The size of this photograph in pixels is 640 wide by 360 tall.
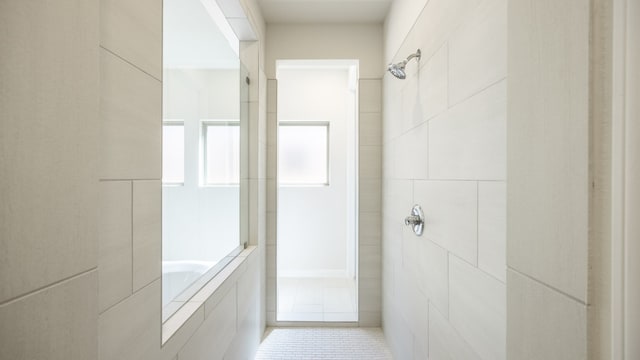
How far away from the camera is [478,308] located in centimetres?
91

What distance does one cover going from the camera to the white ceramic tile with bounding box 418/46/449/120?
1.17 m

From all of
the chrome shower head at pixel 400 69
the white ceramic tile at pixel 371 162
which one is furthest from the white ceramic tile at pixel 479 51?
the white ceramic tile at pixel 371 162

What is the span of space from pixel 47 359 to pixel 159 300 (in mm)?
445

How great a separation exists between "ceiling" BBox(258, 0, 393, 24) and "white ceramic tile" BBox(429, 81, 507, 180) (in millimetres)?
1376

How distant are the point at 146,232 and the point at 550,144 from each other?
34.2 inches

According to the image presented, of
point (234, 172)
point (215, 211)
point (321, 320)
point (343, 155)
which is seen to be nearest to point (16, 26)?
point (215, 211)

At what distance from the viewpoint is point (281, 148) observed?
3.89 metres

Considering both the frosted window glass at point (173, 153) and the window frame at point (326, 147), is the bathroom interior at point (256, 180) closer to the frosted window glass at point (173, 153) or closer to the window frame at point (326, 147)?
the frosted window glass at point (173, 153)

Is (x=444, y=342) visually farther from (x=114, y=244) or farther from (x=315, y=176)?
(x=315, y=176)

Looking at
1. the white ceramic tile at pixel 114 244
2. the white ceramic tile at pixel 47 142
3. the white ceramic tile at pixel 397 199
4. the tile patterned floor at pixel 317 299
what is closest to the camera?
the white ceramic tile at pixel 47 142

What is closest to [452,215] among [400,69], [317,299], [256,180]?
[400,69]

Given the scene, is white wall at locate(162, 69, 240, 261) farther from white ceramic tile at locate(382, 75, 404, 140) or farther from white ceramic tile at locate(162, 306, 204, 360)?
white ceramic tile at locate(382, 75, 404, 140)

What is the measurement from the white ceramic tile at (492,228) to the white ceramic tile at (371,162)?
154 centimetres

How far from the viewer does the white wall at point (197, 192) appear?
1133 millimetres
